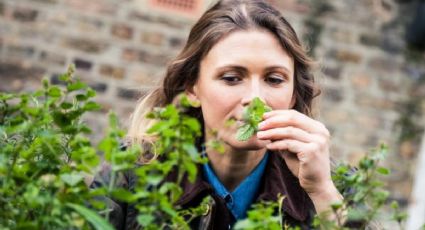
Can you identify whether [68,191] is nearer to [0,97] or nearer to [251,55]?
[0,97]

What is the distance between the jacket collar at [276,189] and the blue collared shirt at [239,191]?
2cm

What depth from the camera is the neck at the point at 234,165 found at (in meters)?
2.43

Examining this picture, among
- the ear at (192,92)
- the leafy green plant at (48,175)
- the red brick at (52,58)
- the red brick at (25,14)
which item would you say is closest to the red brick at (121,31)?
the red brick at (52,58)

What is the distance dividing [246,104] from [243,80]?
102 millimetres

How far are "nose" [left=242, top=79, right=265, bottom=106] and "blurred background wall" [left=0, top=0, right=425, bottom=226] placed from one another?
2447mm

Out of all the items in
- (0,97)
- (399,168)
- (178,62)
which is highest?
(0,97)

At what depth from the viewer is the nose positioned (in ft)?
7.20

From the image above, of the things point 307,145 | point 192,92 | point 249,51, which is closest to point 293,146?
point 307,145

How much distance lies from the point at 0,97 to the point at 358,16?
14.2 feet

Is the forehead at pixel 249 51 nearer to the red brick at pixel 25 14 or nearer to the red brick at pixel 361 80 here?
the red brick at pixel 25 14

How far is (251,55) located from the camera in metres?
2.30

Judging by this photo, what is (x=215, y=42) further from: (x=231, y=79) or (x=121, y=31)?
(x=121, y=31)

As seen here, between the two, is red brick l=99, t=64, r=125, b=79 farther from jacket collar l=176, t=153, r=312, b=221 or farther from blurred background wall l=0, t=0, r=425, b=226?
jacket collar l=176, t=153, r=312, b=221

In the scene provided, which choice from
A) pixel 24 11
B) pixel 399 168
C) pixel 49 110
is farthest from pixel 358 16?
pixel 49 110
